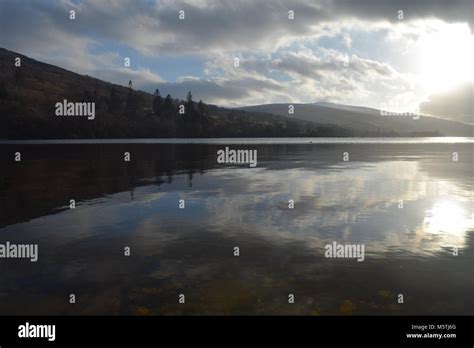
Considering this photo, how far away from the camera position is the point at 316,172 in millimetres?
54844

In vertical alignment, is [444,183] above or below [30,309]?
above

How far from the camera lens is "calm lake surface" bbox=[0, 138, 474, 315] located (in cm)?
1446

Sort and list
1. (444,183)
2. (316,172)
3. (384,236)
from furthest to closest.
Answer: (316,172)
(444,183)
(384,236)

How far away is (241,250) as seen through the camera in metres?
20.4

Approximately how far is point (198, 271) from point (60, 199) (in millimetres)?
22447

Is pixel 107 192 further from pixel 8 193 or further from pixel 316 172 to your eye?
pixel 316 172

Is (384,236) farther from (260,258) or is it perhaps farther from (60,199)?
(60,199)

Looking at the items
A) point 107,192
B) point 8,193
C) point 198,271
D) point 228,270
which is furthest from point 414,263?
point 8,193

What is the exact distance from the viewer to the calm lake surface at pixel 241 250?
1446 cm

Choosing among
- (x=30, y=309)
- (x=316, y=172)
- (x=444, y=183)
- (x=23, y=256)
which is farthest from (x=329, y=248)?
(x=316, y=172)

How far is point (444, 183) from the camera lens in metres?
43.9
